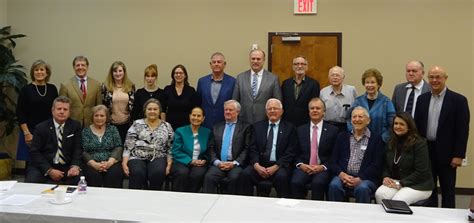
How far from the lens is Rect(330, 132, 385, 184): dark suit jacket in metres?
3.64

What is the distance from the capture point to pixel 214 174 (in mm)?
3928

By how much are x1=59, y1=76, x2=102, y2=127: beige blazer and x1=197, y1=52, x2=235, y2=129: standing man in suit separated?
3.74ft

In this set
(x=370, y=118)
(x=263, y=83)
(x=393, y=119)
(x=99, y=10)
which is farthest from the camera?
(x=99, y=10)

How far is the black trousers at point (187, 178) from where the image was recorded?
3.97 meters

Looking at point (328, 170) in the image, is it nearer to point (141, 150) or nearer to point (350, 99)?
point (350, 99)

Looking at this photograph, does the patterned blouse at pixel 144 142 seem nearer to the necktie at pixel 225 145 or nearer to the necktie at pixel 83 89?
the necktie at pixel 225 145

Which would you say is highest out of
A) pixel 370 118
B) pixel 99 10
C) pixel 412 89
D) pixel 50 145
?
pixel 99 10

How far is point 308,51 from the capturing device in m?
5.25

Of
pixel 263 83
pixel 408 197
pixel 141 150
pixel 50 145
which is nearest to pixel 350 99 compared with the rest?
pixel 263 83

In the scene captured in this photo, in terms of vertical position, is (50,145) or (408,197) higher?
(50,145)

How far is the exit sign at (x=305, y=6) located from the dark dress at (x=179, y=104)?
5.93 feet

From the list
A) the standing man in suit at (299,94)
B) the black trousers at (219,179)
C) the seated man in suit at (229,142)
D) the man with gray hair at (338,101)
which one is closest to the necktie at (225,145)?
the seated man in suit at (229,142)

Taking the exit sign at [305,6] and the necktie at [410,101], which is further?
the exit sign at [305,6]

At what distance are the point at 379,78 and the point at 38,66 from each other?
340 centimetres
